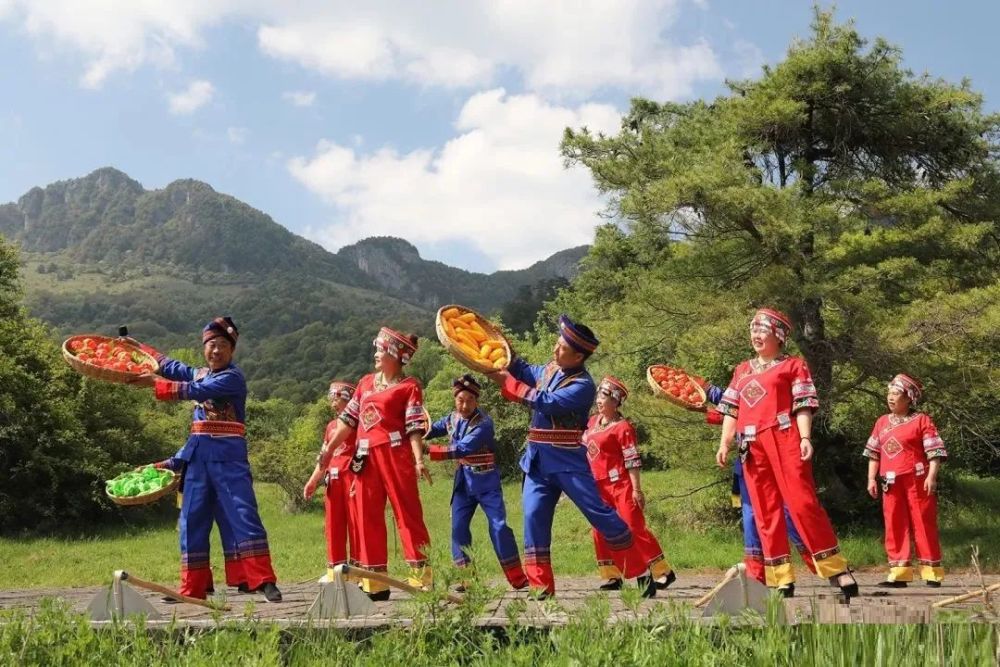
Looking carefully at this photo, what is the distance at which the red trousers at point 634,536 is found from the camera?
25.3ft

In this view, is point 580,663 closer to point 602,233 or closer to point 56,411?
point 602,233

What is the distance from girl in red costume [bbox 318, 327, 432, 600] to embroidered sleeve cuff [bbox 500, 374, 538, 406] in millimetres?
1032

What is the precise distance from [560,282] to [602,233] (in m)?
62.7

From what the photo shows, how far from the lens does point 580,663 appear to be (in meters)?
3.58

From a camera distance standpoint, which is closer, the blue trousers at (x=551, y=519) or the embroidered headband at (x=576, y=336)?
the blue trousers at (x=551, y=519)

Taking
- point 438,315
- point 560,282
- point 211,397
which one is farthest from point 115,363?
point 560,282

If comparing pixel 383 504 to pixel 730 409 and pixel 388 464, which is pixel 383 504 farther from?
pixel 730 409

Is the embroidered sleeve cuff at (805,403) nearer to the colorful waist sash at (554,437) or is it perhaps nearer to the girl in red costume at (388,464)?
the colorful waist sash at (554,437)

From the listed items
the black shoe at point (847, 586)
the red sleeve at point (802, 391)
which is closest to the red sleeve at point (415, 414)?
the red sleeve at point (802, 391)

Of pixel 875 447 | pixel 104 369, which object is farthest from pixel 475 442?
pixel 875 447

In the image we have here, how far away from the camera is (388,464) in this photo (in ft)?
22.6

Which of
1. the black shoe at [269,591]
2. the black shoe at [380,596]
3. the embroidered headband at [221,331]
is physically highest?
the embroidered headband at [221,331]

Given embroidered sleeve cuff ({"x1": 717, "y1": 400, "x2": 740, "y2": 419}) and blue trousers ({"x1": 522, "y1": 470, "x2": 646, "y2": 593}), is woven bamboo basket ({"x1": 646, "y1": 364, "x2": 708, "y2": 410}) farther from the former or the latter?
blue trousers ({"x1": 522, "y1": 470, "x2": 646, "y2": 593})

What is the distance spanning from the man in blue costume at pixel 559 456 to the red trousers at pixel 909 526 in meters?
3.19
